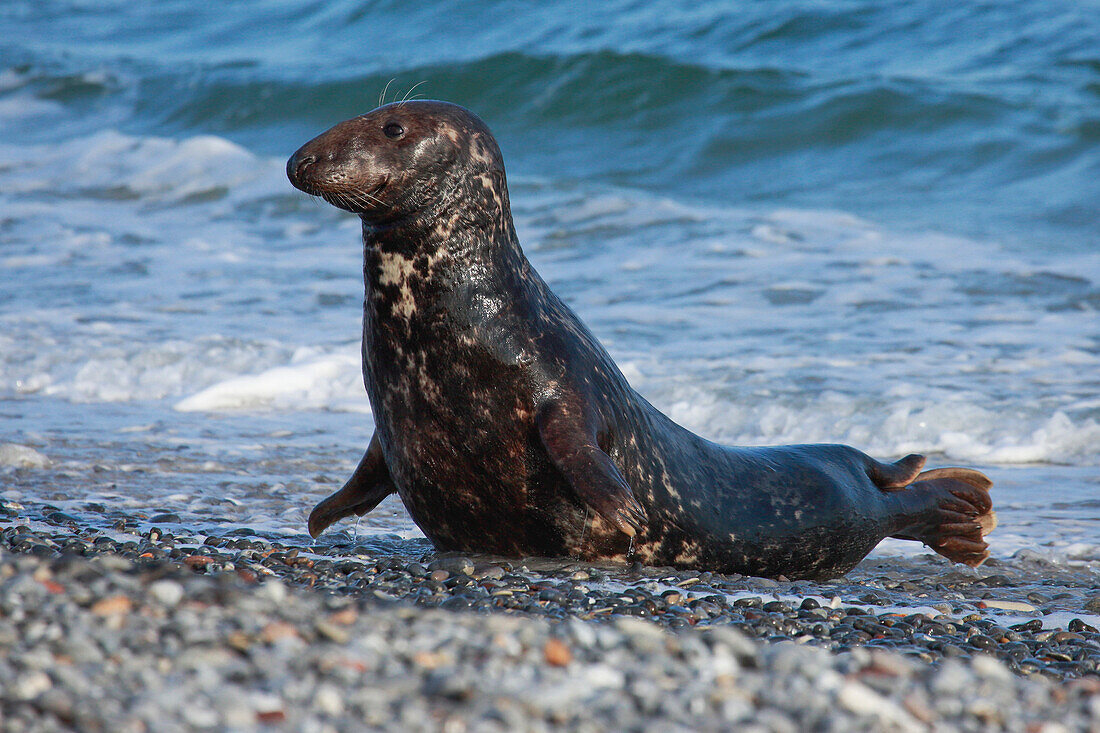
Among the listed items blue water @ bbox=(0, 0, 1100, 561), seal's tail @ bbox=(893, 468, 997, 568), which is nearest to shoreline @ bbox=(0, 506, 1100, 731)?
seal's tail @ bbox=(893, 468, 997, 568)

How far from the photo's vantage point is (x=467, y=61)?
20375 mm

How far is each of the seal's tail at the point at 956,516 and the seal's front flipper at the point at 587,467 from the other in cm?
194

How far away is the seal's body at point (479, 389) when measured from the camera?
14.6 feet

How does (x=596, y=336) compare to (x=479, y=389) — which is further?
(x=596, y=336)

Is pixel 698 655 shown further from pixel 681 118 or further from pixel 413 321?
pixel 681 118

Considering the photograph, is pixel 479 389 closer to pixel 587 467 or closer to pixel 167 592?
pixel 587 467

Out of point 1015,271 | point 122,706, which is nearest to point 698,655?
point 122,706

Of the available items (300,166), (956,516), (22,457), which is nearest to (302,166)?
(300,166)

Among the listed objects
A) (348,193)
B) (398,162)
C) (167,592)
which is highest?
(398,162)

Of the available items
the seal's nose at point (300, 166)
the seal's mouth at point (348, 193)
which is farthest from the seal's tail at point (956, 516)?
the seal's nose at point (300, 166)

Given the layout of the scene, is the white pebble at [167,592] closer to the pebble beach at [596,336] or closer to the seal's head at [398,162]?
the pebble beach at [596,336]

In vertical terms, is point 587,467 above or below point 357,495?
above

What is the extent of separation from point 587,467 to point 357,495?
1.22 m

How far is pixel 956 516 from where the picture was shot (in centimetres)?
557
